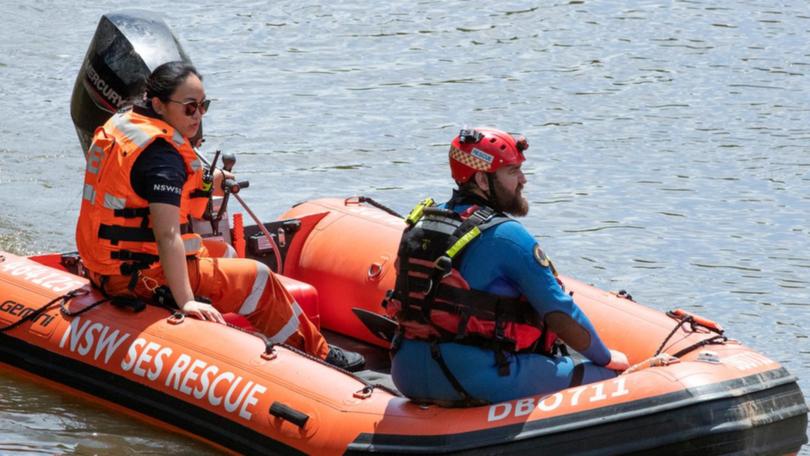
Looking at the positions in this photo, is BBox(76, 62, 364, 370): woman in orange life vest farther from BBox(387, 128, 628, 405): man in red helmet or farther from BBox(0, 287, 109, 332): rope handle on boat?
BBox(387, 128, 628, 405): man in red helmet

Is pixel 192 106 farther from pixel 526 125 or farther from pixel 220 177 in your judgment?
pixel 526 125

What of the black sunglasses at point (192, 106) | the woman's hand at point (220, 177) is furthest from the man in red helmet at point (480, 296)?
the woman's hand at point (220, 177)

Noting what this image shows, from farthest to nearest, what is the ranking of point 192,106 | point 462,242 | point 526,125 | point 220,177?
1. point 526,125
2. point 220,177
3. point 192,106
4. point 462,242

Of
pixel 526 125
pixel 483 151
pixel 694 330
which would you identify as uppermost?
pixel 483 151

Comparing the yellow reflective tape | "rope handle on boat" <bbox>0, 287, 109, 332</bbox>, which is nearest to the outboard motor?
"rope handle on boat" <bbox>0, 287, 109, 332</bbox>

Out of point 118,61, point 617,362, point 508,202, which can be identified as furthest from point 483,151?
point 118,61

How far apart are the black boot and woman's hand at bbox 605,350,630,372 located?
3.67ft

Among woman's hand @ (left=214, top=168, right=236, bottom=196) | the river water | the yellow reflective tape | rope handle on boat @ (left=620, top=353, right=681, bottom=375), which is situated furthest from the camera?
the river water

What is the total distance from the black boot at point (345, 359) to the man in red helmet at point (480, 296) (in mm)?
907

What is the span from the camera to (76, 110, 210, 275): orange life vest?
5.06 m

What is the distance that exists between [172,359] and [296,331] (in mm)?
530

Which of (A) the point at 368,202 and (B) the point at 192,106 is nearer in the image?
(B) the point at 192,106

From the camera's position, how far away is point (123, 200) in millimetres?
5094

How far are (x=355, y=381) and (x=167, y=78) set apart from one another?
1244mm
